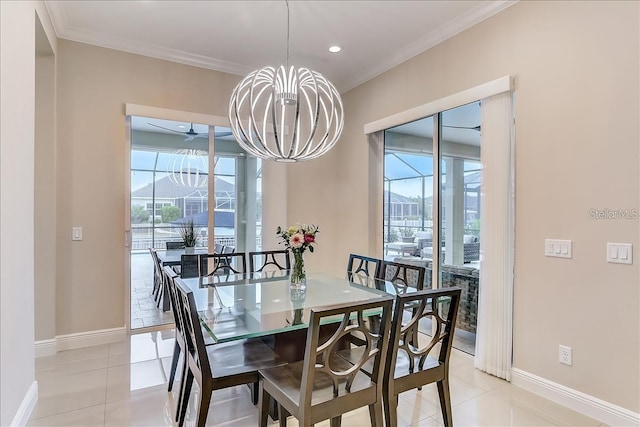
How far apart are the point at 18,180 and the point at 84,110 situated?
169 centimetres

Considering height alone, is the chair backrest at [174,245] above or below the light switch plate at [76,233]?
below

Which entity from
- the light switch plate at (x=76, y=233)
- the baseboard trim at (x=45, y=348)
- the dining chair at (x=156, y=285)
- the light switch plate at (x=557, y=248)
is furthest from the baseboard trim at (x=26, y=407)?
the light switch plate at (x=557, y=248)

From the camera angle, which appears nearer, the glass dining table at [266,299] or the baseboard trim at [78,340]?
the glass dining table at [266,299]

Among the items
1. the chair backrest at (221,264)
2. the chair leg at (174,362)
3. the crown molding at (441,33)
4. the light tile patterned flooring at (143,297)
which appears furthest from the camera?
the light tile patterned flooring at (143,297)

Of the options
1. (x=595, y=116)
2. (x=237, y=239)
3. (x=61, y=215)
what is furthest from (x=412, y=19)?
(x=61, y=215)

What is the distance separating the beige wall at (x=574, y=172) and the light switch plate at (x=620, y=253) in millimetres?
34

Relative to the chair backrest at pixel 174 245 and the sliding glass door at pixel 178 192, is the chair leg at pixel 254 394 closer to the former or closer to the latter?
the sliding glass door at pixel 178 192

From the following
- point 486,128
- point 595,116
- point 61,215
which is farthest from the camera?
point 61,215

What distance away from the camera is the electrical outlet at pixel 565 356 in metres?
2.47

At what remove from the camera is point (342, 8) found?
3027 mm

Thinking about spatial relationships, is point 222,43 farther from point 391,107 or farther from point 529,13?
point 529,13

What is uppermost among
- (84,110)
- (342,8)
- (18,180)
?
(342,8)

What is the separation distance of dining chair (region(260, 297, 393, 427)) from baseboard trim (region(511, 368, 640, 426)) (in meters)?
1.56

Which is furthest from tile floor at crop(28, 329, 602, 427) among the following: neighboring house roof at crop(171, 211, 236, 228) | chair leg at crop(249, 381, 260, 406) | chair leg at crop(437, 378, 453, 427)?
neighboring house roof at crop(171, 211, 236, 228)
